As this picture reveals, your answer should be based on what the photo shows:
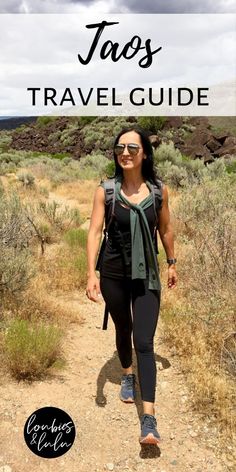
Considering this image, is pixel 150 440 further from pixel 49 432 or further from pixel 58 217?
pixel 58 217

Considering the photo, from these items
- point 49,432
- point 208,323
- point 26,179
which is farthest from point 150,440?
point 26,179

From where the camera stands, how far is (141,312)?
3.31 m

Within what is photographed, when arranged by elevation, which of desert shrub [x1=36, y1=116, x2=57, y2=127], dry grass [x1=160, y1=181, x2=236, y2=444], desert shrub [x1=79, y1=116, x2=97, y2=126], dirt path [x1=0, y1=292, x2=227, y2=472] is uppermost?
desert shrub [x1=36, y1=116, x2=57, y2=127]

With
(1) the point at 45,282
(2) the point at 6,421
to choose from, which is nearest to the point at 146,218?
(2) the point at 6,421

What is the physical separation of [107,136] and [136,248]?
3218cm

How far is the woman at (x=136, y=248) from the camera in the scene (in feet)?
10.6

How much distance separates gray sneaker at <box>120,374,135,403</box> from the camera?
3.84 m

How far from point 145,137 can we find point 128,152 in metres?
0.19

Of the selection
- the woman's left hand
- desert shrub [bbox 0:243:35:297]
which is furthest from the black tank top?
desert shrub [bbox 0:243:35:297]

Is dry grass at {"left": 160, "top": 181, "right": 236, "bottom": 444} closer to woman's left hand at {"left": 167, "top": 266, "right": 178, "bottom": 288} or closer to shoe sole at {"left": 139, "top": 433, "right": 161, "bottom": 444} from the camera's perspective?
shoe sole at {"left": 139, "top": 433, "right": 161, "bottom": 444}

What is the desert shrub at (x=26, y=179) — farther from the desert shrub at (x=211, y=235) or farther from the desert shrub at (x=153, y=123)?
the desert shrub at (x=153, y=123)

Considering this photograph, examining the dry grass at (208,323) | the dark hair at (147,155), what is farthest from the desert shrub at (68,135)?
the dark hair at (147,155)

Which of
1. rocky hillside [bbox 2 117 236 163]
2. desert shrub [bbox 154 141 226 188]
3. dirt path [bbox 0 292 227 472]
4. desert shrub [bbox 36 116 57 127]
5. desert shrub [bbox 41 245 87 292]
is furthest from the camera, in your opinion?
desert shrub [bbox 36 116 57 127]

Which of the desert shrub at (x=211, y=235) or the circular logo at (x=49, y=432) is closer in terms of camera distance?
the circular logo at (x=49, y=432)
